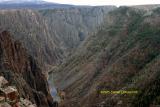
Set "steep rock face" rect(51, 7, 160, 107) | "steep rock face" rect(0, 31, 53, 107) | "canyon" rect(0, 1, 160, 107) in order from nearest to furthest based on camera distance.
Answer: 1. "canyon" rect(0, 1, 160, 107)
2. "steep rock face" rect(51, 7, 160, 107)
3. "steep rock face" rect(0, 31, 53, 107)

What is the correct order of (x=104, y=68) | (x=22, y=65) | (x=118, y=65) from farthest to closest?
1. (x=104, y=68)
2. (x=118, y=65)
3. (x=22, y=65)

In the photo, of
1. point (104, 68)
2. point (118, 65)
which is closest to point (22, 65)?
point (118, 65)

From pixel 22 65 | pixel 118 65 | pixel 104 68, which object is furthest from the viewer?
pixel 104 68

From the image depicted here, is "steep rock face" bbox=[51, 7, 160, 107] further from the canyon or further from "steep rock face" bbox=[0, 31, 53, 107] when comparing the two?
"steep rock face" bbox=[0, 31, 53, 107]

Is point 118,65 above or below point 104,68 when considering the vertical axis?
above

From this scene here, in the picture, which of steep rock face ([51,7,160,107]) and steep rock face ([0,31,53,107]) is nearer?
steep rock face ([51,7,160,107])

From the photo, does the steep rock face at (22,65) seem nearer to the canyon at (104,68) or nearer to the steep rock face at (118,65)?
the canyon at (104,68)

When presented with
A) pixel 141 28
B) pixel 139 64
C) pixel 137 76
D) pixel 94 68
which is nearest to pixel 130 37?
pixel 141 28

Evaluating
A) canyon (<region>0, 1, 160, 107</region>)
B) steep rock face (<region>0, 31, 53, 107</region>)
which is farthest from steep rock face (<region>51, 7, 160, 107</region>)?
steep rock face (<region>0, 31, 53, 107</region>)

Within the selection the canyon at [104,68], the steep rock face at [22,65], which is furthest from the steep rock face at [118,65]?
the steep rock face at [22,65]

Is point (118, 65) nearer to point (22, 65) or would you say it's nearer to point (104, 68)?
point (104, 68)
